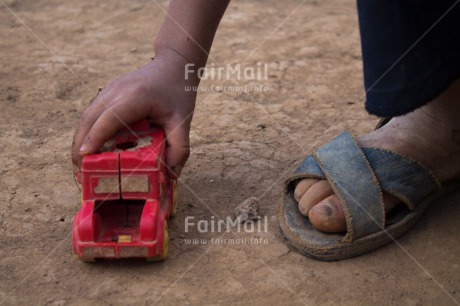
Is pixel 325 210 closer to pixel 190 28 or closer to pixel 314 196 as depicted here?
pixel 314 196

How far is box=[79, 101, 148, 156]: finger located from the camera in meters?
1.69

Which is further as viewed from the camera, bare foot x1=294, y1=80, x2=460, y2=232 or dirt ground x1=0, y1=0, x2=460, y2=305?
bare foot x1=294, y1=80, x2=460, y2=232

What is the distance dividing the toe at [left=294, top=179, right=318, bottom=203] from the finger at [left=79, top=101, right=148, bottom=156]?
507 millimetres

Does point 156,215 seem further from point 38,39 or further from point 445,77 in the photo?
point 38,39

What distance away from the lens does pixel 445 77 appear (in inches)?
64.1

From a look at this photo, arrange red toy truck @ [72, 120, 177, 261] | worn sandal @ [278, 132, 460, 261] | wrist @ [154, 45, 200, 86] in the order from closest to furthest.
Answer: red toy truck @ [72, 120, 177, 261] < worn sandal @ [278, 132, 460, 261] < wrist @ [154, 45, 200, 86]

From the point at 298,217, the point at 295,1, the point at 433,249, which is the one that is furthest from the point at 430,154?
the point at 295,1

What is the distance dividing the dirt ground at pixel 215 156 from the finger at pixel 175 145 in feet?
0.62

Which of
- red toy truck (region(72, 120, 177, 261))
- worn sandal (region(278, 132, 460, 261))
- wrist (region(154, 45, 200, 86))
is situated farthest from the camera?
wrist (region(154, 45, 200, 86))

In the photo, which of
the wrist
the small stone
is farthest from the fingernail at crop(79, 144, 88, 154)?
the small stone

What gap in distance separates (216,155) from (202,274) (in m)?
0.64

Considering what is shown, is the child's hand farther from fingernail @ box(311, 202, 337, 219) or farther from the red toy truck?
fingernail @ box(311, 202, 337, 219)

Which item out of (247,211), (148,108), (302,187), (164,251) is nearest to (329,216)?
(302,187)

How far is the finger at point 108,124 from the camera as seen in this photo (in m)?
1.69
